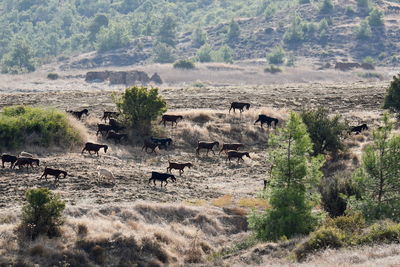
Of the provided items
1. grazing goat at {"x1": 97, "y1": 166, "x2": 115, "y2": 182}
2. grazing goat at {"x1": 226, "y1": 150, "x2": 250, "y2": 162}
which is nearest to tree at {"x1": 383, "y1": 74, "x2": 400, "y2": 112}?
grazing goat at {"x1": 226, "y1": 150, "x2": 250, "y2": 162}

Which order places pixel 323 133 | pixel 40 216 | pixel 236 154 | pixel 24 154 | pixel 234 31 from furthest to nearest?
pixel 234 31 → pixel 323 133 → pixel 236 154 → pixel 24 154 → pixel 40 216

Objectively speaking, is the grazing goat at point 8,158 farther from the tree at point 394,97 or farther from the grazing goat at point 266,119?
the tree at point 394,97

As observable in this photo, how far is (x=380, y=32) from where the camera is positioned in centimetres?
18450

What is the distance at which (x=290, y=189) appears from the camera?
2978cm

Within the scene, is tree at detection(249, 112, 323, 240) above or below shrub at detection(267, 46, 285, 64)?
above

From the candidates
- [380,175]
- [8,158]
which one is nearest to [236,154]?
[380,175]

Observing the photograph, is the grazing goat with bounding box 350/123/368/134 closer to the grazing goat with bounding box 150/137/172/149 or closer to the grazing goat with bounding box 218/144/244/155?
the grazing goat with bounding box 218/144/244/155

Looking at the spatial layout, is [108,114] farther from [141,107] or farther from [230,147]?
[230,147]

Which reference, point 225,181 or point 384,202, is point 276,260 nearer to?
point 384,202

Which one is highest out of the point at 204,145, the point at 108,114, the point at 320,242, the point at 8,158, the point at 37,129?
the point at 37,129

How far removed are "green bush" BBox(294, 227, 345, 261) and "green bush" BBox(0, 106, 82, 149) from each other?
22279 mm

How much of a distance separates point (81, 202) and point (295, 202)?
1078cm

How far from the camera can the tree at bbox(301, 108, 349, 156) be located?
46594 millimetres

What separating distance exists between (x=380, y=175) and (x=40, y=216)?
52.1 ft
